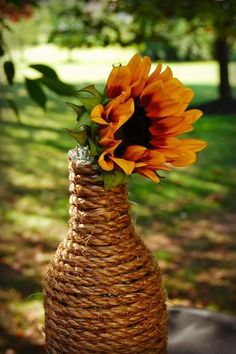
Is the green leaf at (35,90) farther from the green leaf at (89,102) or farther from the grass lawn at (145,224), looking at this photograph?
Result: the green leaf at (89,102)

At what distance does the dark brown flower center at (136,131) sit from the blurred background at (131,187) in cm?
26

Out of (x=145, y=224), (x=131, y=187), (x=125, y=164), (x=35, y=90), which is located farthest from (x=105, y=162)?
(x=131, y=187)

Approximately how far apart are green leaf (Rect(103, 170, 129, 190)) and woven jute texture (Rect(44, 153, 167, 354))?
54 mm

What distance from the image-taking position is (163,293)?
125 cm

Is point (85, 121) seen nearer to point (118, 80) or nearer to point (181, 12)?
point (118, 80)

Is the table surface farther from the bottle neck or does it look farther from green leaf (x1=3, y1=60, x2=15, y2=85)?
green leaf (x1=3, y1=60, x2=15, y2=85)

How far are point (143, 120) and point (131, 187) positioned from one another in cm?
580

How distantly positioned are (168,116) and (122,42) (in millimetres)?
2443

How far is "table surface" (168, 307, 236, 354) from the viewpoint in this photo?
1.63 m

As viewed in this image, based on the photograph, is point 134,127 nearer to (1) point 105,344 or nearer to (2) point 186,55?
(1) point 105,344

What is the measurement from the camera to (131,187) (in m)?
6.88

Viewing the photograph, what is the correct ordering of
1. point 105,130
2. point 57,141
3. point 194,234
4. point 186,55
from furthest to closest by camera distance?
point 186,55 < point 57,141 < point 194,234 < point 105,130

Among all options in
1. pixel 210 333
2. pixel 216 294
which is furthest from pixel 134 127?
pixel 216 294

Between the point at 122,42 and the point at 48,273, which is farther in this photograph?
the point at 122,42
